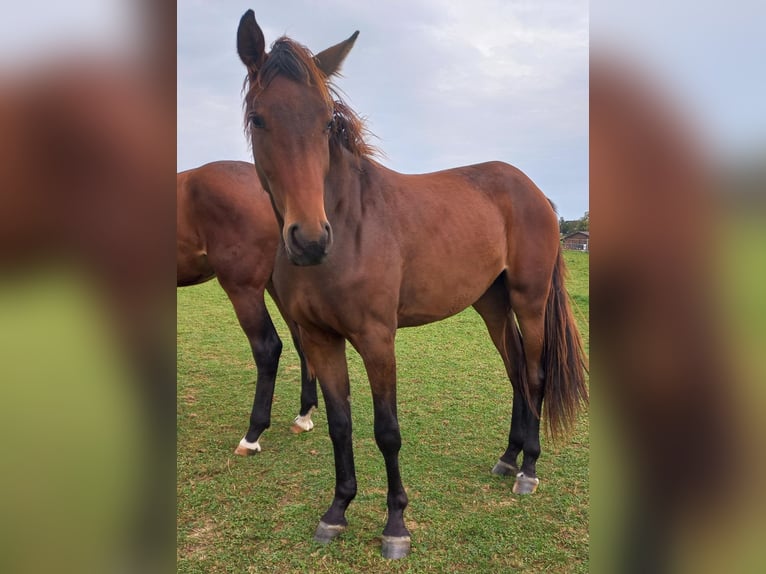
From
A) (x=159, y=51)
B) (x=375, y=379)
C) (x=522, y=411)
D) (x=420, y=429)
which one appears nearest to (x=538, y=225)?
(x=522, y=411)

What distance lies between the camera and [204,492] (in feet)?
8.97

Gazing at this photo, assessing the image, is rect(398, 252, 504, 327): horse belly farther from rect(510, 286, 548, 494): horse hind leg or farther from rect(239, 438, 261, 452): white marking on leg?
rect(239, 438, 261, 452): white marking on leg

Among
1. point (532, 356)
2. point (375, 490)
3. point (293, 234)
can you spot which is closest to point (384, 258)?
point (293, 234)

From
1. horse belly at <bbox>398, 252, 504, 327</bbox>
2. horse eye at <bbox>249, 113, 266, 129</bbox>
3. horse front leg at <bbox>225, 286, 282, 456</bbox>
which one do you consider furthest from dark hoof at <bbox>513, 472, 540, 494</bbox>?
horse eye at <bbox>249, 113, 266, 129</bbox>

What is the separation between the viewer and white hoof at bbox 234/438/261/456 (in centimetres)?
325

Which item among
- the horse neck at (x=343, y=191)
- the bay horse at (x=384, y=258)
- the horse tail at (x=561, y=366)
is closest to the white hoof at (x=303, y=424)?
the bay horse at (x=384, y=258)

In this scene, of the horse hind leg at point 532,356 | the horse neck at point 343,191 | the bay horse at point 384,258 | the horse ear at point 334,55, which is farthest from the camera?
the horse hind leg at point 532,356

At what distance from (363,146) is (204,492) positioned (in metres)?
2.13

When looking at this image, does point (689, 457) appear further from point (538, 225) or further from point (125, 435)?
point (538, 225)

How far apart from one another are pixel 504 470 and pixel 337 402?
128cm

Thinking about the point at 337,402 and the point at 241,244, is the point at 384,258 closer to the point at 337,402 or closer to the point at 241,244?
the point at 337,402

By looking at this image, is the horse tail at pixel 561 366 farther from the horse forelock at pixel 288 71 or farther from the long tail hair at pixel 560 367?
the horse forelock at pixel 288 71

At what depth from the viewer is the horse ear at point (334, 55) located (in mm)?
1989

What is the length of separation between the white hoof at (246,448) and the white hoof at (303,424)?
44 cm
